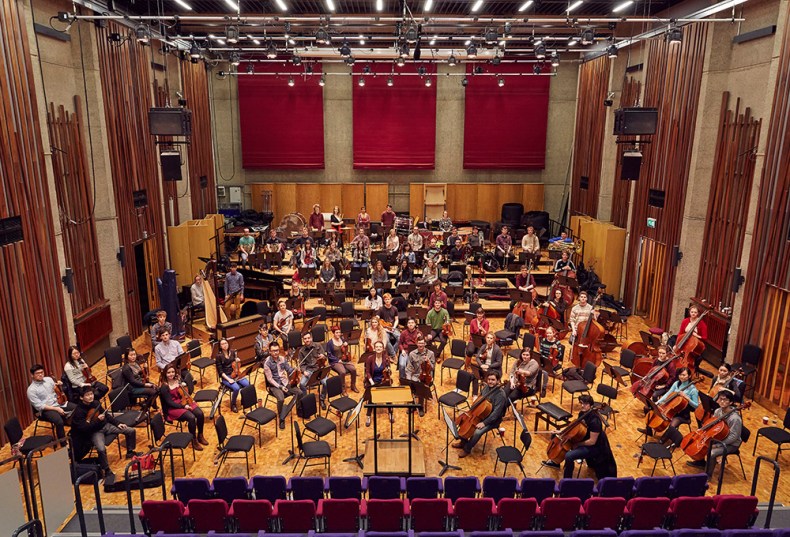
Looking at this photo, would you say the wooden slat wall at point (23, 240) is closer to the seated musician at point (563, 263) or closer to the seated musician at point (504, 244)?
the seated musician at point (504, 244)

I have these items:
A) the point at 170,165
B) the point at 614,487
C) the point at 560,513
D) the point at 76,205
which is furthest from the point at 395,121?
the point at 560,513

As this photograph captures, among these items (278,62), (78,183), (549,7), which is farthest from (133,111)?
(549,7)

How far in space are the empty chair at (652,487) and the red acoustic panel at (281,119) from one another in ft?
62.0

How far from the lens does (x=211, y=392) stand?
1027 cm

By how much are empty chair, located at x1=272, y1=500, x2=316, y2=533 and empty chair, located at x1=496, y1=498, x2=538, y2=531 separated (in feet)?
7.73

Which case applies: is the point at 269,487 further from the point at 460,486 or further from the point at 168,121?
the point at 168,121

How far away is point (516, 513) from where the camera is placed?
7.17m

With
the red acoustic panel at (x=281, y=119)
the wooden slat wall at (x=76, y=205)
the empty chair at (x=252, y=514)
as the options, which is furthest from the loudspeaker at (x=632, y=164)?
the red acoustic panel at (x=281, y=119)

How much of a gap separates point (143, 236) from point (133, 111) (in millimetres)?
3238

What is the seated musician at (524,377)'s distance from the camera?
33.5 feet

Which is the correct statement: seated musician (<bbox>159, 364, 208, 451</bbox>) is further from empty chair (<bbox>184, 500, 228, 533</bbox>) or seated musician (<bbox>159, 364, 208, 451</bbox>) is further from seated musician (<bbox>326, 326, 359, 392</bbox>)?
seated musician (<bbox>326, 326, 359, 392</bbox>)

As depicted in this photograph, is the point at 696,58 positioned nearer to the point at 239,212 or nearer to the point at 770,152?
the point at 770,152

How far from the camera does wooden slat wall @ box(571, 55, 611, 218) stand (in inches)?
768

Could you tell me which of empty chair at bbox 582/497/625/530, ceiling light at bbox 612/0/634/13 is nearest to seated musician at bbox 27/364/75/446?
empty chair at bbox 582/497/625/530
